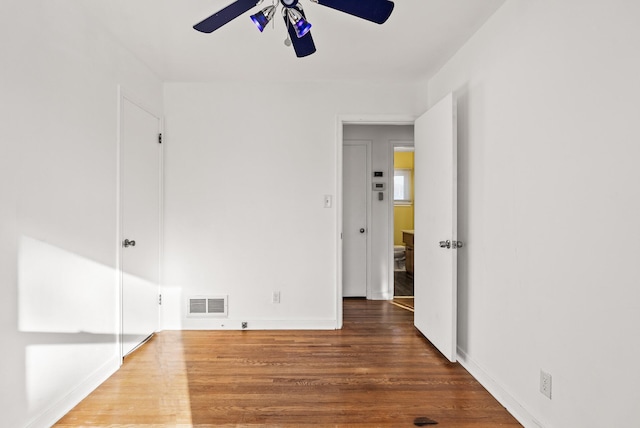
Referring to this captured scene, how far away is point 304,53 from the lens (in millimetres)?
2004

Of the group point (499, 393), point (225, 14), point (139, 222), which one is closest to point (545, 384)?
point (499, 393)

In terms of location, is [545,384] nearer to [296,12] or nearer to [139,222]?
[296,12]

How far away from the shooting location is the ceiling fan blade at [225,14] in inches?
61.4

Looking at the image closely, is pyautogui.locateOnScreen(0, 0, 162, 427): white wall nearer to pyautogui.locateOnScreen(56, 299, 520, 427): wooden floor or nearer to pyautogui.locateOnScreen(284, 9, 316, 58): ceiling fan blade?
pyautogui.locateOnScreen(56, 299, 520, 427): wooden floor

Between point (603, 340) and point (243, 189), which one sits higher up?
point (243, 189)

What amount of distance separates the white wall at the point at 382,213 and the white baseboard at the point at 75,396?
303 cm

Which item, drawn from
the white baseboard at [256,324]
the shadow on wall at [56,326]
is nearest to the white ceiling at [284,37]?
the shadow on wall at [56,326]

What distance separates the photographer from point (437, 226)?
2.84 meters

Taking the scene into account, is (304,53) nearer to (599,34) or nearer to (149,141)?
(599,34)

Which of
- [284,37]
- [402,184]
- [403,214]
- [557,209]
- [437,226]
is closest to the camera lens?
[557,209]

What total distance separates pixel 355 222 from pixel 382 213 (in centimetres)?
38

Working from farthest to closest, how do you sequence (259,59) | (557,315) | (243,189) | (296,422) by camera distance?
(243,189)
(259,59)
(296,422)
(557,315)

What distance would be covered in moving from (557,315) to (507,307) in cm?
42

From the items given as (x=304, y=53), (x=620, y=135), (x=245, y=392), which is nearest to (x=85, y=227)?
(x=245, y=392)
